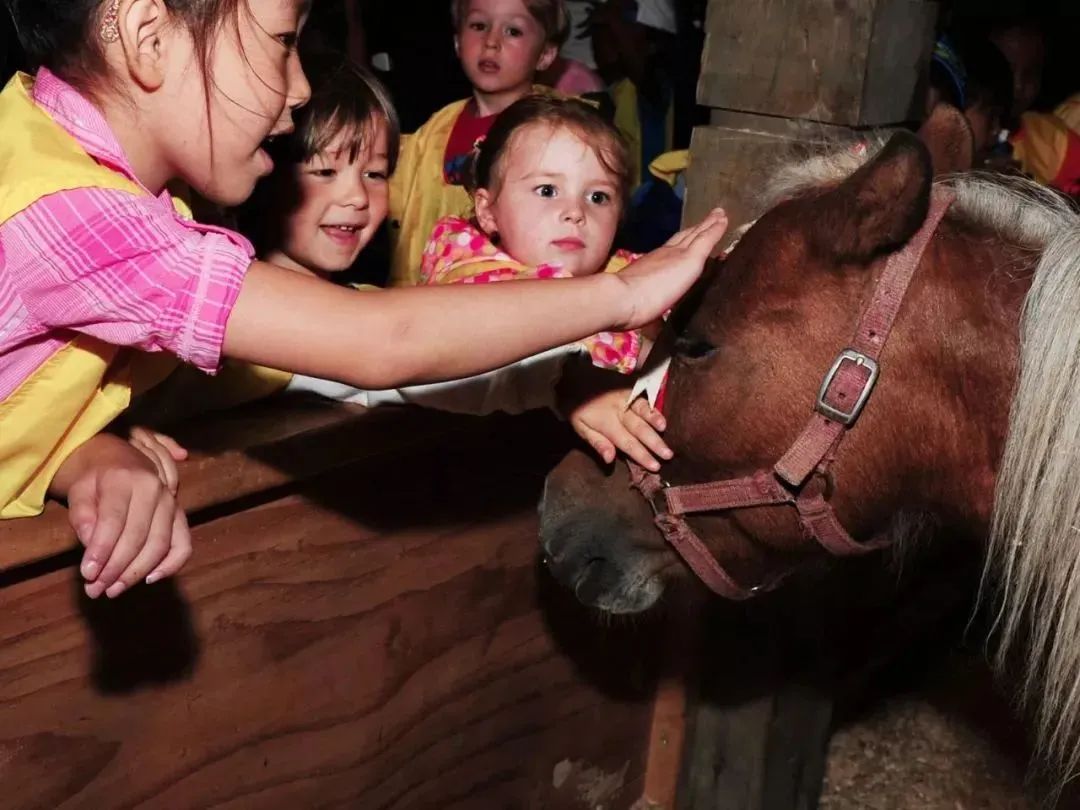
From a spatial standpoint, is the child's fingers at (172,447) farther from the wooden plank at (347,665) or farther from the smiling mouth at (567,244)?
the smiling mouth at (567,244)

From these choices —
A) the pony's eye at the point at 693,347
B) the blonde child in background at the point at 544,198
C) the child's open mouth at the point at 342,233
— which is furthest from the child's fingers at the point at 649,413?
the child's open mouth at the point at 342,233

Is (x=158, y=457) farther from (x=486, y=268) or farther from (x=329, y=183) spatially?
(x=329, y=183)

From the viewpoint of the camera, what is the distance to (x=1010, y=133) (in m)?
4.52

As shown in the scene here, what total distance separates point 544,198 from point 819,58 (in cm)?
54

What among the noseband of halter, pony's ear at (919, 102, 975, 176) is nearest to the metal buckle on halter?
the noseband of halter

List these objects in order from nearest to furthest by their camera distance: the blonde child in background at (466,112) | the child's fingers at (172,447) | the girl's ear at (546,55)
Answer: the child's fingers at (172,447) < the blonde child in background at (466,112) < the girl's ear at (546,55)

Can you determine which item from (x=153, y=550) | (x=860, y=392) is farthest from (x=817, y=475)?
(x=153, y=550)

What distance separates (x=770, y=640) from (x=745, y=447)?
3.03 feet

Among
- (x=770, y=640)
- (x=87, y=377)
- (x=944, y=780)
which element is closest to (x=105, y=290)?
(x=87, y=377)

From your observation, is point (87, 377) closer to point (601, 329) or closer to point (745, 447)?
point (601, 329)

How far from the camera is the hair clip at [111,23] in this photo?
53.0 inches

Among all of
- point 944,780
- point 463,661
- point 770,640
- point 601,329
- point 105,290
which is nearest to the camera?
point 105,290

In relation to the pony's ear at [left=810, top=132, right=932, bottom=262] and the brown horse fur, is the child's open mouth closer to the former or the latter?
the brown horse fur

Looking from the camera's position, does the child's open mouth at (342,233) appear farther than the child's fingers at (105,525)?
Yes
